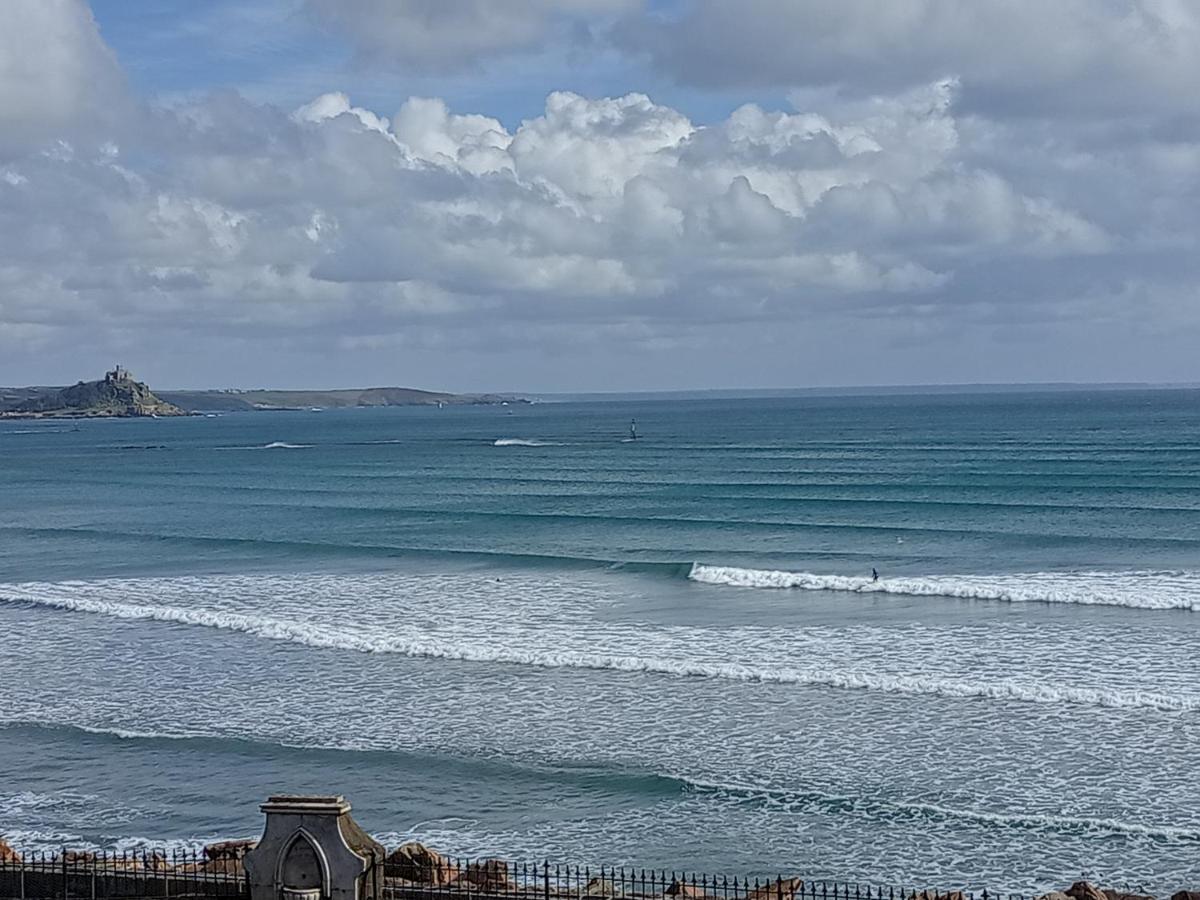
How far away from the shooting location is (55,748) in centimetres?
2023

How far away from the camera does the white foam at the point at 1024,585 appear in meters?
30.9

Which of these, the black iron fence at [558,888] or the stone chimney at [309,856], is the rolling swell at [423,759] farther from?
the stone chimney at [309,856]

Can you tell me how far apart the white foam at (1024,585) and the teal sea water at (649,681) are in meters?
0.13

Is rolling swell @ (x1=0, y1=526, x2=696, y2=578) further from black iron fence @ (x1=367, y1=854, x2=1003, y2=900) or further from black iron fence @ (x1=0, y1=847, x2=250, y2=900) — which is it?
black iron fence @ (x1=0, y1=847, x2=250, y2=900)

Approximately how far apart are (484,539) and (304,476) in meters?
37.4

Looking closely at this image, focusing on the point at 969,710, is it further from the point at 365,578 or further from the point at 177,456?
the point at 177,456

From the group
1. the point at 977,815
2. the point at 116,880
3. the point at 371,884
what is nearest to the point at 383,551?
the point at 977,815

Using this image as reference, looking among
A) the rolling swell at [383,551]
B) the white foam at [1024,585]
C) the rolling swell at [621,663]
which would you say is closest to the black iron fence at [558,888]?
the rolling swell at [621,663]

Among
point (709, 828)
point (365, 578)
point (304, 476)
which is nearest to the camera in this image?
point (709, 828)

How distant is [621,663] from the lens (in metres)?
25.2

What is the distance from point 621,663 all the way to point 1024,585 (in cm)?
1250

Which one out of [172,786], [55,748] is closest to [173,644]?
[55,748]

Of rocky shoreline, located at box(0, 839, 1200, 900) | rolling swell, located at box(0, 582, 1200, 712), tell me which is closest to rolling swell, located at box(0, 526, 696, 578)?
rolling swell, located at box(0, 582, 1200, 712)

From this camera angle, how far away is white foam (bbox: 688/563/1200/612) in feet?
101
